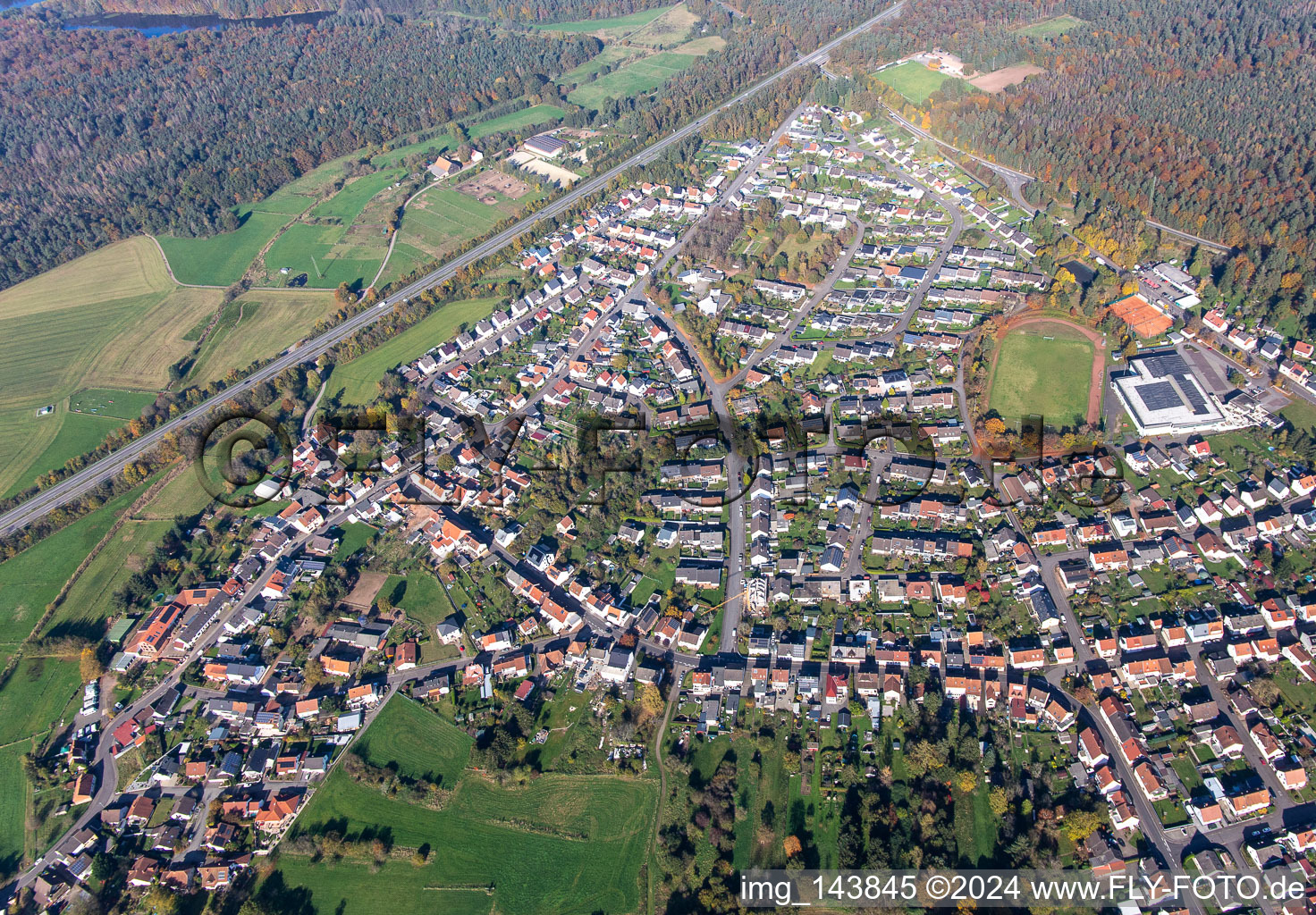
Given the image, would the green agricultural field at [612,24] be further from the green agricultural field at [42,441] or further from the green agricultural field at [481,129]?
the green agricultural field at [42,441]

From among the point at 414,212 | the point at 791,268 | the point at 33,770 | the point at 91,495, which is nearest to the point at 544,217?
the point at 414,212

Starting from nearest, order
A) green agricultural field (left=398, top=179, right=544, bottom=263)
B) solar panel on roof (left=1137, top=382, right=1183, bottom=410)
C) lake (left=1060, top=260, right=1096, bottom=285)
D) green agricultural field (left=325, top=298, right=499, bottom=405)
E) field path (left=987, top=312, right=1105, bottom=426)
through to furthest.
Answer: solar panel on roof (left=1137, top=382, right=1183, bottom=410), field path (left=987, top=312, right=1105, bottom=426), green agricultural field (left=325, top=298, right=499, bottom=405), lake (left=1060, top=260, right=1096, bottom=285), green agricultural field (left=398, top=179, right=544, bottom=263)

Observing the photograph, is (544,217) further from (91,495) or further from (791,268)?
(91,495)

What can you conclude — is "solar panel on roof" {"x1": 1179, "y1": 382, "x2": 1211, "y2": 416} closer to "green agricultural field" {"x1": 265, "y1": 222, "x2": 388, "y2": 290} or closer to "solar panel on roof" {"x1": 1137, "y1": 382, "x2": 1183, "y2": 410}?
"solar panel on roof" {"x1": 1137, "y1": 382, "x2": 1183, "y2": 410}

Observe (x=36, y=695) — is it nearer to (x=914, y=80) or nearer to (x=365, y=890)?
(x=365, y=890)

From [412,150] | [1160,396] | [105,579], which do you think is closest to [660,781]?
[105,579]

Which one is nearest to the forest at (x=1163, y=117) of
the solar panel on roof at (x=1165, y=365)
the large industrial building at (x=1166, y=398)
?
the solar panel on roof at (x=1165, y=365)

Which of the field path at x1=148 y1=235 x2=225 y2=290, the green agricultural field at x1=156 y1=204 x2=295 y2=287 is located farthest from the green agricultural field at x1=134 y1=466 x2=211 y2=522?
the green agricultural field at x1=156 y1=204 x2=295 y2=287
